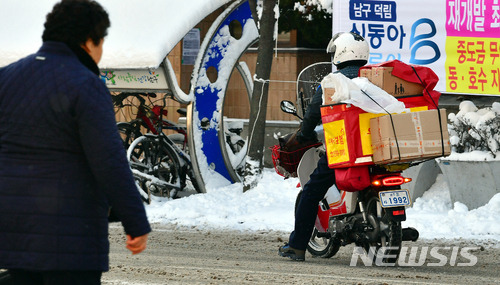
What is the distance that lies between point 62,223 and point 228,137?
1139cm

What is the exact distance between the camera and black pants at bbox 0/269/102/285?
3328 mm

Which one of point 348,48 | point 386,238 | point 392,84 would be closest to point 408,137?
point 392,84

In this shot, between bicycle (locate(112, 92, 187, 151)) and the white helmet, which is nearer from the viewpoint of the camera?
the white helmet

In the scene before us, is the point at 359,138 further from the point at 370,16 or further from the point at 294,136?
the point at 370,16

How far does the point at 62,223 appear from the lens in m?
3.31

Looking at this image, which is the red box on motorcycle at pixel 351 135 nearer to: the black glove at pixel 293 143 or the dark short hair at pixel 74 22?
the black glove at pixel 293 143

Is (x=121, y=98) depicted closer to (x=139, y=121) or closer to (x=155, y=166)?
(x=139, y=121)

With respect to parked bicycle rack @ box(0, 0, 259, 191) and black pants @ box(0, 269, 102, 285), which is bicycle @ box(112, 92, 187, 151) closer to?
parked bicycle rack @ box(0, 0, 259, 191)

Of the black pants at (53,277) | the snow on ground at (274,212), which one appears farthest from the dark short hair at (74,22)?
the snow on ground at (274,212)

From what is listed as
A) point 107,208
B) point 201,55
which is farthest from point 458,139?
point 107,208

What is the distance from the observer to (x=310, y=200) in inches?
294

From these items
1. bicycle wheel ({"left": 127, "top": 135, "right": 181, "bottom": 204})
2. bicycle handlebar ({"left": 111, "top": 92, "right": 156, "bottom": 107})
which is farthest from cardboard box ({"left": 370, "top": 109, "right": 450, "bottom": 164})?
bicycle handlebar ({"left": 111, "top": 92, "right": 156, "bottom": 107})

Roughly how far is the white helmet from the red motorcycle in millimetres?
580

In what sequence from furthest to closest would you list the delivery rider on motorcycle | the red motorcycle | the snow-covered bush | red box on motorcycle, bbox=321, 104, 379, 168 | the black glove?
the snow-covered bush, the black glove, the delivery rider on motorcycle, the red motorcycle, red box on motorcycle, bbox=321, 104, 379, 168
